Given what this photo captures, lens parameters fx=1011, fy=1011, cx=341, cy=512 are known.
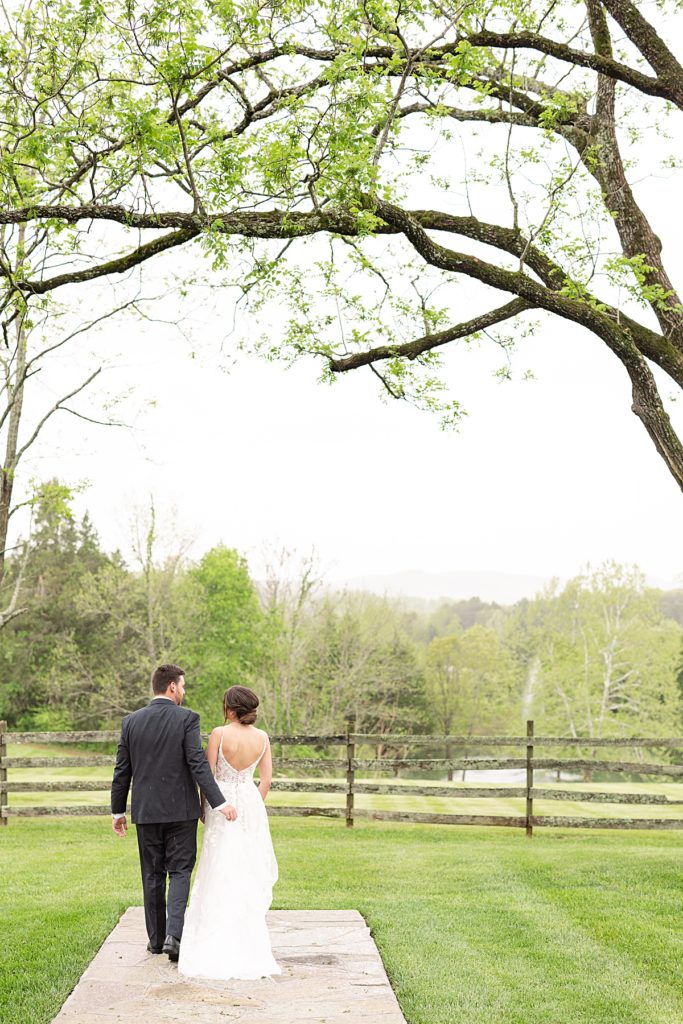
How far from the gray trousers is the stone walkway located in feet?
0.86

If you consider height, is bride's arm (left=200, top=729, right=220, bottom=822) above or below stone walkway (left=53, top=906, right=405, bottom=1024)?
above

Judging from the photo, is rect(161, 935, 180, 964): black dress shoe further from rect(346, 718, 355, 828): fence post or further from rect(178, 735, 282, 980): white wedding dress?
rect(346, 718, 355, 828): fence post

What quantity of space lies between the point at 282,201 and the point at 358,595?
128 ft

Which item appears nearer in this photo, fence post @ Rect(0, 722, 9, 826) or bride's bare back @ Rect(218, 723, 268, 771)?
bride's bare back @ Rect(218, 723, 268, 771)

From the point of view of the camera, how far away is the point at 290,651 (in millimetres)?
33500

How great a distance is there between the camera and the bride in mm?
6047

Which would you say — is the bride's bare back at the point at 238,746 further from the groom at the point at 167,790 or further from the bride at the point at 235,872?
the groom at the point at 167,790

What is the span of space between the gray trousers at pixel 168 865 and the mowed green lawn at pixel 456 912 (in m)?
0.57

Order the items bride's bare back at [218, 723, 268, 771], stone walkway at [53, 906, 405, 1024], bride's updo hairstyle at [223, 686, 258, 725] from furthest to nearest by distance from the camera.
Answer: bride's bare back at [218, 723, 268, 771] → bride's updo hairstyle at [223, 686, 258, 725] → stone walkway at [53, 906, 405, 1024]

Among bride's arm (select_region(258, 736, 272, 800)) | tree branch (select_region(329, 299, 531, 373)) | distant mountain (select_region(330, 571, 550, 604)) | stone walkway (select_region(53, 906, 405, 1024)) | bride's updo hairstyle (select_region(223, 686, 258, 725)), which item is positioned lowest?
stone walkway (select_region(53, 906, 405, 1024))

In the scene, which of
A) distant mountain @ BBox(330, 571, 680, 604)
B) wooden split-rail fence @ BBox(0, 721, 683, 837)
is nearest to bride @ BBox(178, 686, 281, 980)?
wooden split-rail fence @ BBox(0, 721, 683, 837)

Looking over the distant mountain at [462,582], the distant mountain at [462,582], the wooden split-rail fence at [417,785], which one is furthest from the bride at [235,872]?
the distant mountain at [462,582]

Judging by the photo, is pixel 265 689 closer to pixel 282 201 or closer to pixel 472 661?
pixel 472 661

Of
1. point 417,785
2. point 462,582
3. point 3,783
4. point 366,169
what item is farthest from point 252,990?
point 462,582
